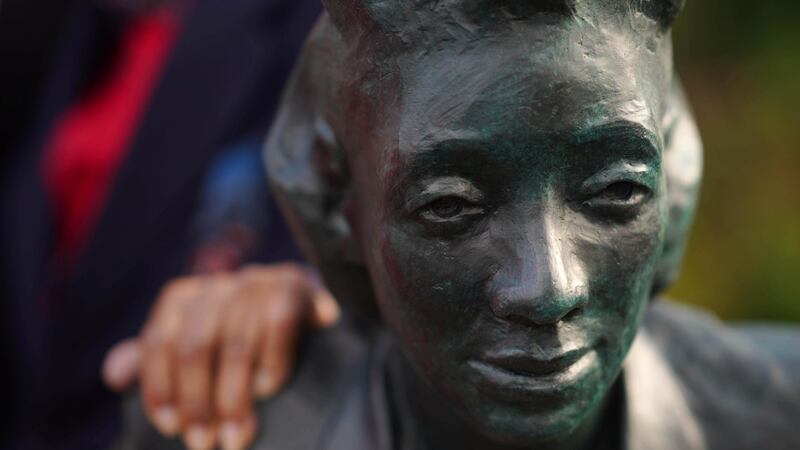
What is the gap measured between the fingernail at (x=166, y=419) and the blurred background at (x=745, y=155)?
180 cm

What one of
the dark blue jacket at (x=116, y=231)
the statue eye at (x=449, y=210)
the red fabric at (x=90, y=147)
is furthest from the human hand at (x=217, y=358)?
the red fabric at (x=90, y=147)

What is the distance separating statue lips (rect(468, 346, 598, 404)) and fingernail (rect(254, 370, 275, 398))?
0.36m

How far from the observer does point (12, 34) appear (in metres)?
2.16

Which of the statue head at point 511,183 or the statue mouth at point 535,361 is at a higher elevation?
the statue head at point 511,183

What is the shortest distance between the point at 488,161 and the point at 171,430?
548 mm

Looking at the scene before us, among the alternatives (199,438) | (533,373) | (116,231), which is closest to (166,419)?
(199,438)

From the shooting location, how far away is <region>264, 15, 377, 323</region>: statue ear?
38.7 inches

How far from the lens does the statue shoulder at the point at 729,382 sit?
112 centimetres

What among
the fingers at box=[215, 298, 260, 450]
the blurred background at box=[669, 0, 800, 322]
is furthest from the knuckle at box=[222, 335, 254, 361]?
the blurred background at box=[669, 0, 800, 322]

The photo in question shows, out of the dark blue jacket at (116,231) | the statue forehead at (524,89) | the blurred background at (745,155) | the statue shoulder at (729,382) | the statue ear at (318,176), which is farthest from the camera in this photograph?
the blurred background at (745,155)

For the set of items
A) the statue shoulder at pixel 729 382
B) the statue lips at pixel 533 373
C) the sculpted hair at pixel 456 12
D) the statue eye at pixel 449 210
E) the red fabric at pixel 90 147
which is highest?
the sculpted hair at pixel 456 12

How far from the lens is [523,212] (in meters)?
0.83

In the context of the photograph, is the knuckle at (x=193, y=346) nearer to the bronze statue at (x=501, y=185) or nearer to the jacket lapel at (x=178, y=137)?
the bronze statue at (x=501, y=185)

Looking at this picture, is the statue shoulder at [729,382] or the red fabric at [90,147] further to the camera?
the red fabric at [90,147]
